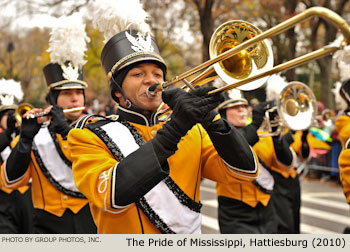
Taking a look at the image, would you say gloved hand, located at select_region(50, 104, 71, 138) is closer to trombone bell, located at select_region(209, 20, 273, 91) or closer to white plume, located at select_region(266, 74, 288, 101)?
trombone bell, located at select_region(209, 20, 273, 91)

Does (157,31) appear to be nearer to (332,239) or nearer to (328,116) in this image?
(328,116)

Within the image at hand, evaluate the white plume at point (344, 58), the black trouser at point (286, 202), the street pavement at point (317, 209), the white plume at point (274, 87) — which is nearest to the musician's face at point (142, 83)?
the white plume at point (344, 58)

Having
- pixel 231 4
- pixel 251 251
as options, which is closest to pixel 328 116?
pixel 251 251

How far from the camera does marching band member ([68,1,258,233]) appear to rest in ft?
6.84

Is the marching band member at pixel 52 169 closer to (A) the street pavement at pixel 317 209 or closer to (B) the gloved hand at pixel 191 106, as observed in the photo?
(B) the gloved hand at pixel 191 106

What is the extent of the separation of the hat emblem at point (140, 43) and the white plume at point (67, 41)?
202 centimetres

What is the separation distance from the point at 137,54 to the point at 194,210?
3.19 feet

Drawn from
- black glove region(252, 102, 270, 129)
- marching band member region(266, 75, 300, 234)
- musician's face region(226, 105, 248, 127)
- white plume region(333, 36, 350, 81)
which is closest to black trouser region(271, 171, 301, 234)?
marching band member region(266, 75, 300, 234)

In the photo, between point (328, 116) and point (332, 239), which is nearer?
point (332, 239)

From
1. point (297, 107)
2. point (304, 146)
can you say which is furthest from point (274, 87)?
point (297, 107)

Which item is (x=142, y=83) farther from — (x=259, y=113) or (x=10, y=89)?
(x=10, y=89)

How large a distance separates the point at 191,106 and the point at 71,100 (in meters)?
2.65

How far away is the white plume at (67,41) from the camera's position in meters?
4.54

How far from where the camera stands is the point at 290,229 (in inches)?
221
